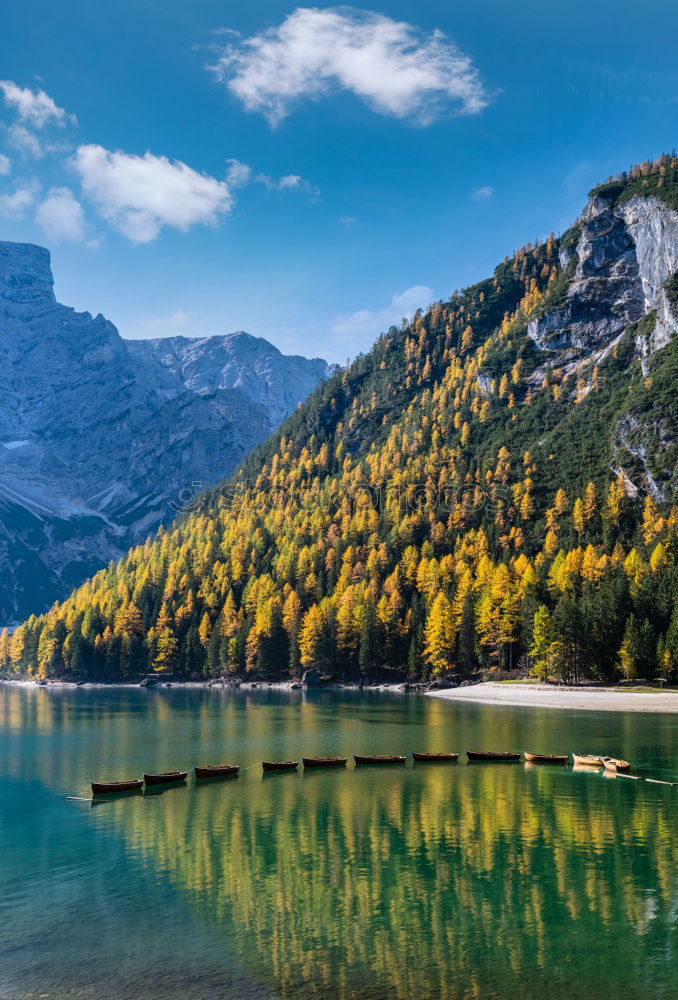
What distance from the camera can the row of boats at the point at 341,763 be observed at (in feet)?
197

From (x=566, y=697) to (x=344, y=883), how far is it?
305 feet

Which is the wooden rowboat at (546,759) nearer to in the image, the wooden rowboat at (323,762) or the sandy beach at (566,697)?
the wooden rowboat at (323,762)

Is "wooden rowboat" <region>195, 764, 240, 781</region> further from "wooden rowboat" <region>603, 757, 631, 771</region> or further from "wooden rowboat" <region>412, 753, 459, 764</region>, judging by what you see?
"wooden rowboat" <region>603, 757, 631, 771</region>

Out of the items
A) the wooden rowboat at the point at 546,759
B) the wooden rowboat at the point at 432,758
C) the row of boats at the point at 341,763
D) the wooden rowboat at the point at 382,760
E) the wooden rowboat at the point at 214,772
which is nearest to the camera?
the row of boats at the point at 341,763

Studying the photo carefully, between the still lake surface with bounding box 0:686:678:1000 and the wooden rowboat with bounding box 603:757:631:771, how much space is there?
5.48 feet

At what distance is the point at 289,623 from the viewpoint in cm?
19138

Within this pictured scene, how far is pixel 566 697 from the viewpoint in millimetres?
121438

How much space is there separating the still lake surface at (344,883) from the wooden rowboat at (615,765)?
1.67 metres

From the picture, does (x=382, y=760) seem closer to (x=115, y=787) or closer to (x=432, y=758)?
(x=432, y=758)

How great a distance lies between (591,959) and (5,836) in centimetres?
3510

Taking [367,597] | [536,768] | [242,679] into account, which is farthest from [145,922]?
[242,679]

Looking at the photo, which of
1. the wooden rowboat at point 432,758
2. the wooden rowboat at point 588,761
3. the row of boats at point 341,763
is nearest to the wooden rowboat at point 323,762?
the row of boats at point 341,763

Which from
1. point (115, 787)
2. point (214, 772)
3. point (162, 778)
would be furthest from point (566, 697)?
point (115, 787)

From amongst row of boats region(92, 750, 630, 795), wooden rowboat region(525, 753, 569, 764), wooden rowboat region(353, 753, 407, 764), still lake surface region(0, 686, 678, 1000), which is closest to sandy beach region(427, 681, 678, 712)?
still lake surface region(0, 686, 678, 1000)
